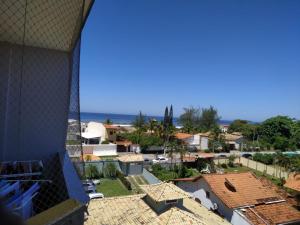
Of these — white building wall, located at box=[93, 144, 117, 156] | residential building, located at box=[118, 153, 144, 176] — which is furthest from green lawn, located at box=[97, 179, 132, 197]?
white building wall, located at box=[93, 144, 117, 156]

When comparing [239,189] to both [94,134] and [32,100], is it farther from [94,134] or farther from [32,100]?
[94,134]

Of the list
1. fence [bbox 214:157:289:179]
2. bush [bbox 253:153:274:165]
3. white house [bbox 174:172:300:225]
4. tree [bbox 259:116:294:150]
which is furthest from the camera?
tree [bbox 259:116:294:150]

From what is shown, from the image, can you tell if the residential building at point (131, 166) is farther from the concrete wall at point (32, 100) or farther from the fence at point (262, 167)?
the concrete wall at point (32, 100)

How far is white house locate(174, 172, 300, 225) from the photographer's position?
14133 millimetres

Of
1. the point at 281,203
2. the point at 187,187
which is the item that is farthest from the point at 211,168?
the point at 281,203

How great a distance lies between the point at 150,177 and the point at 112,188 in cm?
383

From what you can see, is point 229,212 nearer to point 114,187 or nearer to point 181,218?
point 181,218

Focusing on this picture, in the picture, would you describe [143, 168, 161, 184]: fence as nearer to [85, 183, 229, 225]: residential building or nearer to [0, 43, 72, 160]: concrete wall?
[85, 183, 229, 225]: residential building

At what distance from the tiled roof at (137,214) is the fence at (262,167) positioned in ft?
59.1

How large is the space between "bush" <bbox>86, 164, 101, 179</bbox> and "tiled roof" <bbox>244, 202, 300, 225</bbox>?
1245 centimetres

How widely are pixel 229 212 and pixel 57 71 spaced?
42.2 ft

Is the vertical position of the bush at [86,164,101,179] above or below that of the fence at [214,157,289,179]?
above

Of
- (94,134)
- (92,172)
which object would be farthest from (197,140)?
(92,172)

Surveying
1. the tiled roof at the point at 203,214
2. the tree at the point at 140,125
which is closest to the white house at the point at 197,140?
the tree at the point at 140,125
